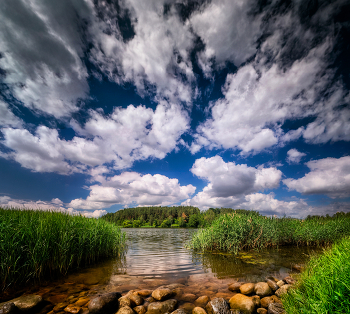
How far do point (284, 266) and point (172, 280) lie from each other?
7.73 metres

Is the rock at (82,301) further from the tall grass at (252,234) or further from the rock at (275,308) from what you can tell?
the tall grass at (252,234)

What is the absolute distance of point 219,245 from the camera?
51.8ft

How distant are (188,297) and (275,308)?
10.5 ft

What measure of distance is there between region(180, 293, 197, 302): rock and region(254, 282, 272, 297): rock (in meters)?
2.52

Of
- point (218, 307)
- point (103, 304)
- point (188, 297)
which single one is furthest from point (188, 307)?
point (103, 304)

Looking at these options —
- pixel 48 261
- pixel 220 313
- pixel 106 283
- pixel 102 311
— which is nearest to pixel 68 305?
pixel 102 311

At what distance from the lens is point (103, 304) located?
228 inches

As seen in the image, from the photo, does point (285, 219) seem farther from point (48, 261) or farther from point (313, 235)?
point (48, 261)

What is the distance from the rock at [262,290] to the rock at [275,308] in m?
1.18

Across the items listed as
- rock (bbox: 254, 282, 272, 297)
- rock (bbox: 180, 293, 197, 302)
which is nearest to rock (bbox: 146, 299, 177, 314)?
Answer: rock (bbox: 180, 293, 197, 302)

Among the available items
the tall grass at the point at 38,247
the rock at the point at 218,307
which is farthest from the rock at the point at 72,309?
the rock at the point at 218,307

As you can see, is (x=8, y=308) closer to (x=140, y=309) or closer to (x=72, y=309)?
(x=72, y=309)

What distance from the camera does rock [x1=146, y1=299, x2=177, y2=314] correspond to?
229 inches

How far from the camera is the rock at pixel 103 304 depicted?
5689mm
